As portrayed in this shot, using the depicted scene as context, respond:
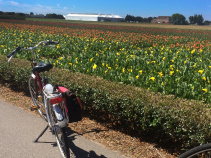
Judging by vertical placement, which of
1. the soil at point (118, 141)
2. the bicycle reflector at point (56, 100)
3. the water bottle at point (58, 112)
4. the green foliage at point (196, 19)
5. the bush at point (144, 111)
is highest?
the green foliage at point (196, 19)

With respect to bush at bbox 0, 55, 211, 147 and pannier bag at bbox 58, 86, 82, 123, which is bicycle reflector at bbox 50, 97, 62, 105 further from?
bush at bbox 0, 55, 211, 147

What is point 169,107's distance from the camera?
11.1 feet

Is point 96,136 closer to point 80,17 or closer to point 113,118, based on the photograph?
point 113,118

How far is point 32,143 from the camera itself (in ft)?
11.9

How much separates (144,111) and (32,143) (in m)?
1.81

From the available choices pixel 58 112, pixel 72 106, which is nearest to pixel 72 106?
pixel 72 106

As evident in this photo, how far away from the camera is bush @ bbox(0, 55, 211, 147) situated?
10.1ft

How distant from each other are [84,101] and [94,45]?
350 inches

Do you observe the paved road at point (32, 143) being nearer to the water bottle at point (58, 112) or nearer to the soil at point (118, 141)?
the soil at point (118, 141)

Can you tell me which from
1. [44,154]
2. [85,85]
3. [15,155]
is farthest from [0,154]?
[85,85]

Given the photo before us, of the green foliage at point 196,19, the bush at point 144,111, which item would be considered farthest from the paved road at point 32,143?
the green foliage at point 196,19

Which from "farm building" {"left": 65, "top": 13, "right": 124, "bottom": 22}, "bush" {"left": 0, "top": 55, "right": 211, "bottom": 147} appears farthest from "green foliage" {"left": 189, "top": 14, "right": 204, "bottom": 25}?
"bush" {"left": 0, "top": 55, "right": 211, "bottom": 147}

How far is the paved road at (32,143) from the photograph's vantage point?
11.0 feet

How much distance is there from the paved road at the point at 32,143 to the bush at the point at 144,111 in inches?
26.0
